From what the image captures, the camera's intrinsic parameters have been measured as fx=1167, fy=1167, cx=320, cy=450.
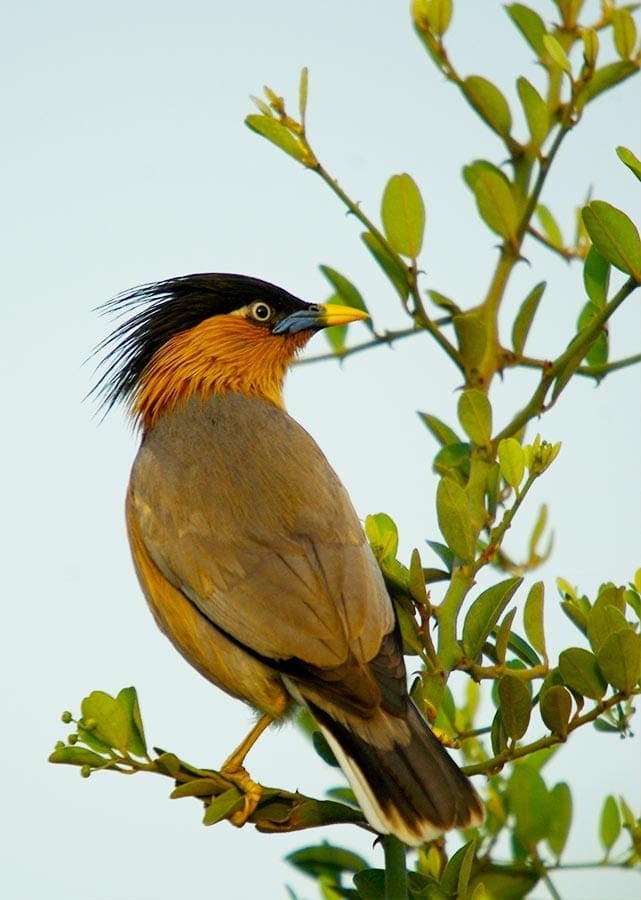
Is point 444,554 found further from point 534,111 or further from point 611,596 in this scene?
point 534,111

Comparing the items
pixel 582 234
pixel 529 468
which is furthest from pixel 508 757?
pixel 582 234

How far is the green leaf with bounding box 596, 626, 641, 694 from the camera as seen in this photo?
10.1 feet

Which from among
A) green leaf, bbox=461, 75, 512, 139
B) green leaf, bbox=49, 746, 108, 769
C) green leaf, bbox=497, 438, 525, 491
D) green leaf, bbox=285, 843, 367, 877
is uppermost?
→ green leaf, bbox=461, 75, 512, 139

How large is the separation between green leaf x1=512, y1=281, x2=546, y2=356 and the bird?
95 cm

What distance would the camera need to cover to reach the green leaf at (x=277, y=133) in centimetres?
389

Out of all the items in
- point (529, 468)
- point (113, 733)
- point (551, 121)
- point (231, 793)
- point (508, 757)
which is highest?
point (551, 121)

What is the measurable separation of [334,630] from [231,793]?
32.1 inches

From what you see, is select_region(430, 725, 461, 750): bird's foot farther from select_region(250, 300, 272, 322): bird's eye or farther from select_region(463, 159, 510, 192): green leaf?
select_region(250, 300, 272, 322): bird's eye

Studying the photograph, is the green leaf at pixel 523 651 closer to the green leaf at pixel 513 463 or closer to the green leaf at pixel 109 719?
the green leaf at pixel 513 463

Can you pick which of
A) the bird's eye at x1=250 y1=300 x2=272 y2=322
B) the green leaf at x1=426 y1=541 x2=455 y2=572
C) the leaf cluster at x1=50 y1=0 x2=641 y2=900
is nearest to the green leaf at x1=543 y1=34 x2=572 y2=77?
the leaf cluster at x1=50 y1=0 x2=641 y2=900

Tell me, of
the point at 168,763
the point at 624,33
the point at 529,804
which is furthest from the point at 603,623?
the point at 624,33

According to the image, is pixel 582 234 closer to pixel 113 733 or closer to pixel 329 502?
pixel 329 502

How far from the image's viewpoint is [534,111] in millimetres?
4016

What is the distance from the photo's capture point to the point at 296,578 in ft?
14.1
